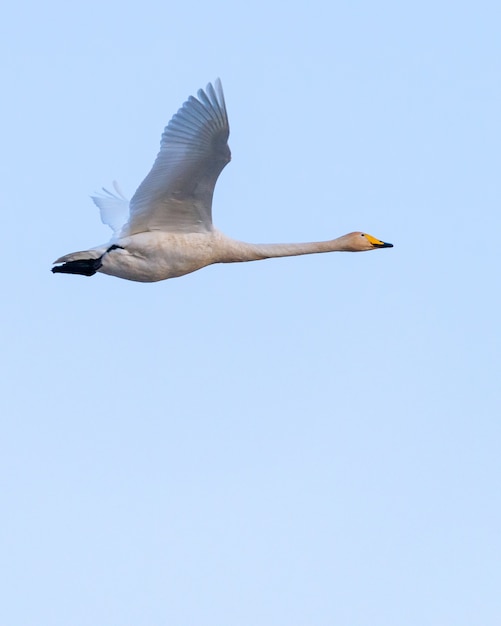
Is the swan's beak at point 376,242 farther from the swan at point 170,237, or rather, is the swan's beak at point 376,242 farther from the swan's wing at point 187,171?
the swan's wing at point 187,171

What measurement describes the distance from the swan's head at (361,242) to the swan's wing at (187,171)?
7.83 feet

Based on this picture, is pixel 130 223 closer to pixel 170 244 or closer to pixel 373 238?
pixel 170 244

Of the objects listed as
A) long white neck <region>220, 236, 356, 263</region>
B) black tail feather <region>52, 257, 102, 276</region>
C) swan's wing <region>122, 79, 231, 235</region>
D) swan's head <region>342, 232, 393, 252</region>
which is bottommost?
black tail feather <region>52, 257, 102, 276</region>

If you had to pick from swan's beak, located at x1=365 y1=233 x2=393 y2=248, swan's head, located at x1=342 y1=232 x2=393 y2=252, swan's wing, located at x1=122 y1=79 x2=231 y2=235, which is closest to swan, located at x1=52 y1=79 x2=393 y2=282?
swan's wing, located at x1=122 y1=79 x2=231 y2=235

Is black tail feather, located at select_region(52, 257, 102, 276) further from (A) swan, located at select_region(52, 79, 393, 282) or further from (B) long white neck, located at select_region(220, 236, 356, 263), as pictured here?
(B) long white neck, located at select_region(220, 236, 356, 263)

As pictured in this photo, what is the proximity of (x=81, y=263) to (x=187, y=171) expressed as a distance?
5.94ft

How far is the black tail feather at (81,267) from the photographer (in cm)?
1628

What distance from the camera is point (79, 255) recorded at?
1623 centimetres

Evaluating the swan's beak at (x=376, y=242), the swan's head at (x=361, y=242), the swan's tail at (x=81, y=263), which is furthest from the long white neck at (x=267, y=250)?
the swan's tail at (x=81, y=263)

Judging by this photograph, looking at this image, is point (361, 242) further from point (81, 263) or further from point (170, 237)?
Result: point (81, 263)

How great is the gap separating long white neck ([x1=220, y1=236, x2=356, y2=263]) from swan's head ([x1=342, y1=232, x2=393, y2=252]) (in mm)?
320

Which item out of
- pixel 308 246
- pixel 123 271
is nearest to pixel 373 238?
pixel 308 246

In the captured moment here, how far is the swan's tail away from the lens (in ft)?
53.3

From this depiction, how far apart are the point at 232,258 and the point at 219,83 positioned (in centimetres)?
265
